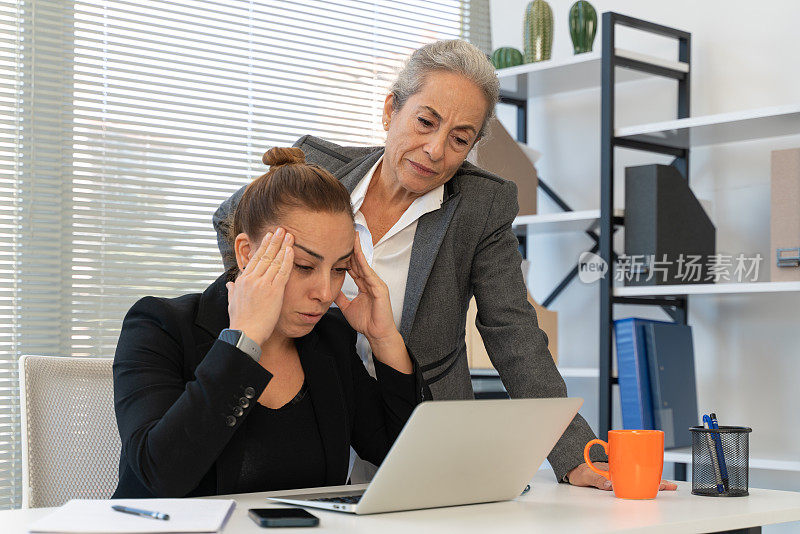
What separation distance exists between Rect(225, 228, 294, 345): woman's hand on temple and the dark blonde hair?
6 cm

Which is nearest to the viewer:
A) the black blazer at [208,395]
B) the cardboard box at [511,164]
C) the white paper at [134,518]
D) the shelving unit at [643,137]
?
the white paper at [134,518]

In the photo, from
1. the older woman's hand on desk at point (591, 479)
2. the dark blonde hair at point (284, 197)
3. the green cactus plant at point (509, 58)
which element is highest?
the green cactus plant at point (509, 58)

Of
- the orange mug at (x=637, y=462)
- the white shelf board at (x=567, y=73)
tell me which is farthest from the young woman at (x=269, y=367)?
the white shelf board at (x=567, y=73)

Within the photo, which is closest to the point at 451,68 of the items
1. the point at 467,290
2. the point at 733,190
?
the point at 467,290

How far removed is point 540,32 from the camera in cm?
307

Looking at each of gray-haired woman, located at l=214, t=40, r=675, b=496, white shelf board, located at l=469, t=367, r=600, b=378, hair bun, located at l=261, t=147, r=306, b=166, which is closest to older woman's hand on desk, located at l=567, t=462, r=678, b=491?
gray-haired woman, located at l=214, t=40, r=675, b=496

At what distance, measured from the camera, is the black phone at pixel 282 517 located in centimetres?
98

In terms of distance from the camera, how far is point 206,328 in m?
1.32

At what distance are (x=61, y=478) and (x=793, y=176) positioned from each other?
188 centimetres

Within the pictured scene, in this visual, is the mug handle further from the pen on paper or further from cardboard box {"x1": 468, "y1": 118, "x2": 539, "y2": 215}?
cardboard box {"x1": 468, "y1": 118, "x2": 539, "y2": 215}

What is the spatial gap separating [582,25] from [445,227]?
1.53 metres

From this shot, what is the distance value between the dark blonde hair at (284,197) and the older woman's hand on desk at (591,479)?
0.52 metres

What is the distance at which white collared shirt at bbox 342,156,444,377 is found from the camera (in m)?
1.69

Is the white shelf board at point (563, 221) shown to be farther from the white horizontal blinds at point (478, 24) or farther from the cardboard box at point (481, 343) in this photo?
the white horizontal blinds at point (478, 24)
